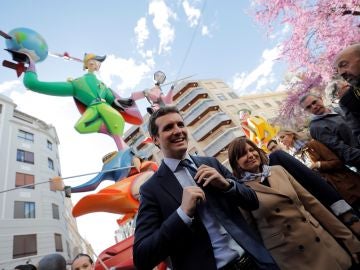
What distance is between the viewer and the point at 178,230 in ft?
4.27

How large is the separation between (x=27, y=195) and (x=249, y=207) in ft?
75.3

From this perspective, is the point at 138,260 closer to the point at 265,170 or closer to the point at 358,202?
the point at 265,170

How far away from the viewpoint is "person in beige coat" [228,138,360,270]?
183 centimetres

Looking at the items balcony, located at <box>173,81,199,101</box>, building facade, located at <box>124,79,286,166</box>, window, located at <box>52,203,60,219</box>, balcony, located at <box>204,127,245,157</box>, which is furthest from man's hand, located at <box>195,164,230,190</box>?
balcony, located at <box>173,81,199,101</box>

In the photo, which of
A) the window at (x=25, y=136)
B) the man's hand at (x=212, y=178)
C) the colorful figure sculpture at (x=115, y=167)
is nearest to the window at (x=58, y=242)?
the window at (x=25, y=136)

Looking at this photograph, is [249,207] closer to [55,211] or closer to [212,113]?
[55,211]

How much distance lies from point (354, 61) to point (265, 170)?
113 centimetres

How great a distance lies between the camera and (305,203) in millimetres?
2131

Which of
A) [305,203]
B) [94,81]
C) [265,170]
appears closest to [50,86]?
[94,81]

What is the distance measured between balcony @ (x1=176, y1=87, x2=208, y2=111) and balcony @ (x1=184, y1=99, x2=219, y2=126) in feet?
3.52

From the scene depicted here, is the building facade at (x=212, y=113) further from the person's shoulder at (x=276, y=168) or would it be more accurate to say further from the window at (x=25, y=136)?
the person's shoulder at (x=276, y=168)

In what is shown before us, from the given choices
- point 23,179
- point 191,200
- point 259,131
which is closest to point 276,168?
point 191,200

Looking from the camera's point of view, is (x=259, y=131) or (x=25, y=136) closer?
(x=259, y=131)

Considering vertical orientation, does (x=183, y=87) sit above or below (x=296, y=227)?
above
